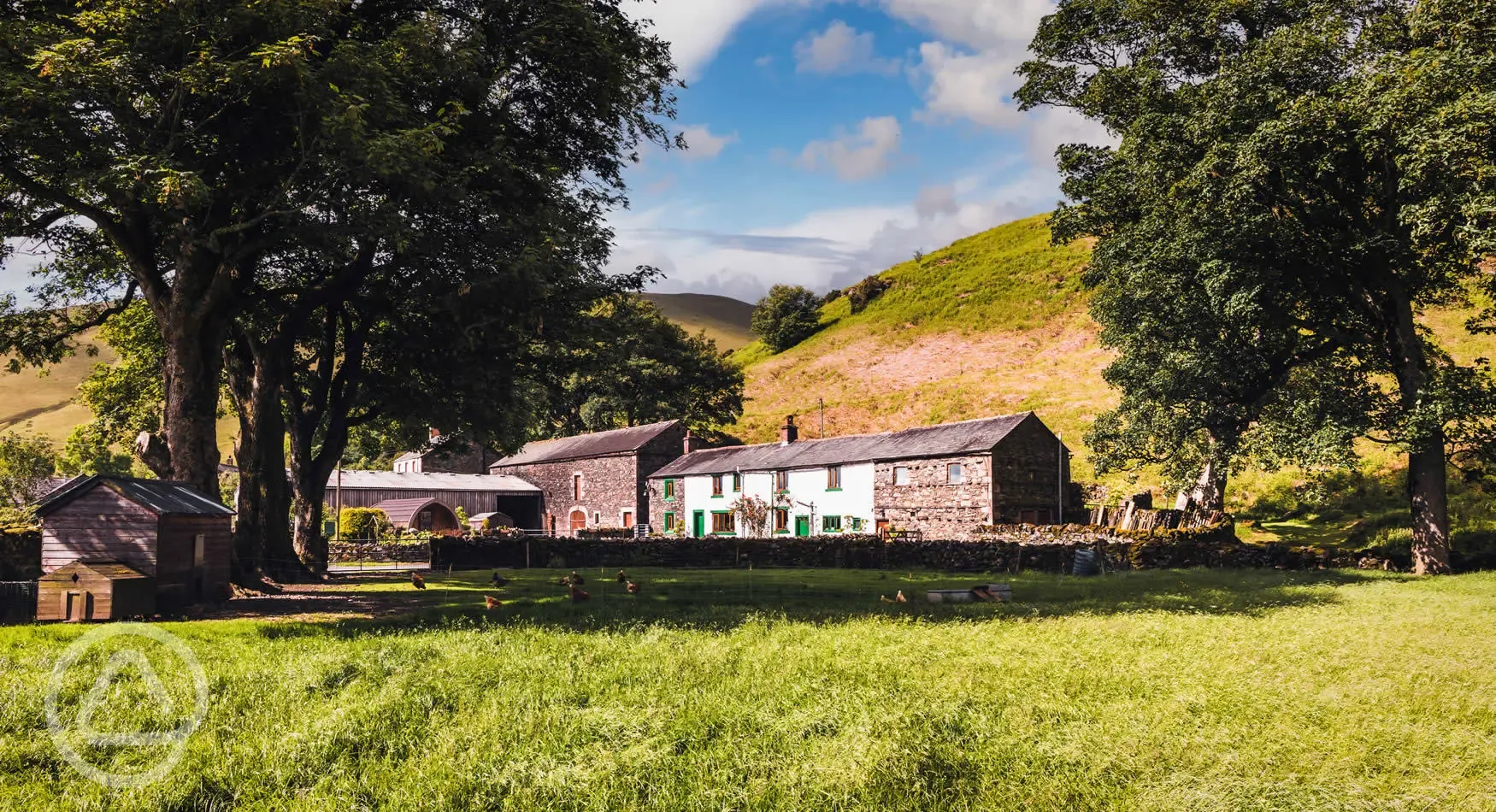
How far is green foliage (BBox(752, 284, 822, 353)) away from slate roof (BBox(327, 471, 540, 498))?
51740mm

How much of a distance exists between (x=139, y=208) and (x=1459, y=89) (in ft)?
99.6

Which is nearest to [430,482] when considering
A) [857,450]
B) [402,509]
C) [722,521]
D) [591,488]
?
[402,509]

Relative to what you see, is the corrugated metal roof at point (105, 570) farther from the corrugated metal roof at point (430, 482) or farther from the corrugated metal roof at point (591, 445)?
the corrugated metal roof at point (591, 445)

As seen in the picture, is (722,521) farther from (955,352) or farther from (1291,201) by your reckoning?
(955,352)

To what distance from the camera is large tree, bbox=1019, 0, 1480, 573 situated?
81.1 feet

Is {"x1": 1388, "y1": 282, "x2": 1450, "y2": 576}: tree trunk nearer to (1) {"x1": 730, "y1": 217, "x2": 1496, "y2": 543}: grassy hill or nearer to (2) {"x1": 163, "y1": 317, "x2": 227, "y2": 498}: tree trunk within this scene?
(1) {"x1": 730, "y1": 217, "x2": 1496, "y2": 543}: grassy hill

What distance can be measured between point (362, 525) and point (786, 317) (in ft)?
235

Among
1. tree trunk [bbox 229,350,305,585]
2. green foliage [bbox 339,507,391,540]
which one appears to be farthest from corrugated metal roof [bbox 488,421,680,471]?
tree trunk [bbox 229,350,305,585]

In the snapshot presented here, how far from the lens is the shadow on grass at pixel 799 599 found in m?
15.4

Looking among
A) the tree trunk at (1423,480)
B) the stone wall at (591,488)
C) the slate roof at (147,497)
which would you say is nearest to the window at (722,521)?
the stone wall at (591,488)

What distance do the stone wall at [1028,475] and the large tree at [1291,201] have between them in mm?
13450

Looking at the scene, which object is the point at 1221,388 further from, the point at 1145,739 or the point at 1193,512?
the point at 1145,739

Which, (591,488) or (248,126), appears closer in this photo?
(248,126)

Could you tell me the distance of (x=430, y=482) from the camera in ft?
205
